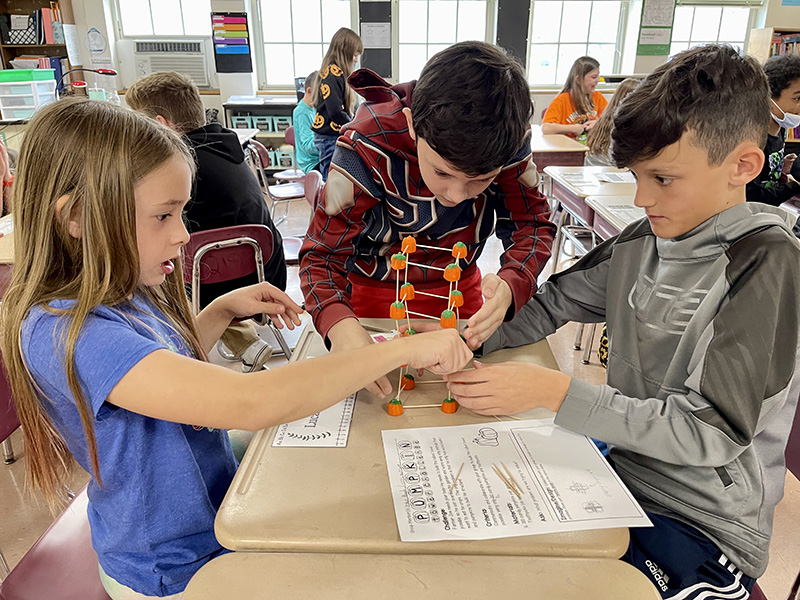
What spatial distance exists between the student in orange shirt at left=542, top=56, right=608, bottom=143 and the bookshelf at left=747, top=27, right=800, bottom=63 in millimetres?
2065

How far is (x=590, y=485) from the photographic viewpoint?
32.6 inches

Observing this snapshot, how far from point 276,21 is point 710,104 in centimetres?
640

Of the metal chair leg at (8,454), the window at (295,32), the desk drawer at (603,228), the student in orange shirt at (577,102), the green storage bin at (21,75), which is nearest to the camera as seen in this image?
the metal chair leg at (8,454)

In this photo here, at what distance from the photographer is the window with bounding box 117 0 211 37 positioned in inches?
246

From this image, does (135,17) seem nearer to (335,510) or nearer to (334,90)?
(334,90)

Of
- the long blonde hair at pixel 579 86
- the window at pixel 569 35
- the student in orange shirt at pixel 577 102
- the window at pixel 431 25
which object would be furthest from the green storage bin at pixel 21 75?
the window at pixel 569 35

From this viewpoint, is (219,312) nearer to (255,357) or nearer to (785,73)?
(255,357)

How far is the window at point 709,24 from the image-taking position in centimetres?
629

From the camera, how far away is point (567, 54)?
21.5 feet

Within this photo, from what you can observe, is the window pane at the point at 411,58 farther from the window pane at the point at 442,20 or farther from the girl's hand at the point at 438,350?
the girl's hand at the point at 438,350

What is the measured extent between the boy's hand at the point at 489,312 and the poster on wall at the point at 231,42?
19.4 ft

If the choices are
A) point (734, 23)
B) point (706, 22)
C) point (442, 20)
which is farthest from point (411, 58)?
point (734, 23)

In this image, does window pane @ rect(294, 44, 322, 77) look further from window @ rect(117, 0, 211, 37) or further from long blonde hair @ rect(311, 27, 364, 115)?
long blonde hair @ rect(311, 27, 364, 115)

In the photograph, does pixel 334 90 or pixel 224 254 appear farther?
pixel 334 90
